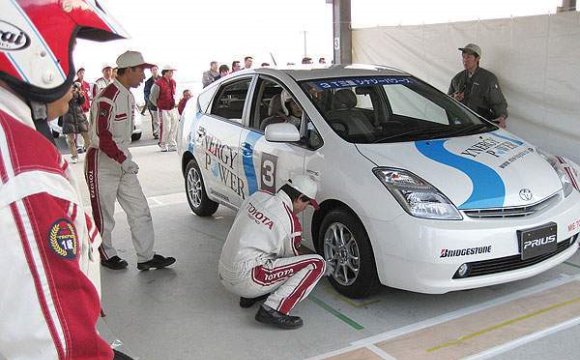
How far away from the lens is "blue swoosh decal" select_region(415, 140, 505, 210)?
3424 millimetres

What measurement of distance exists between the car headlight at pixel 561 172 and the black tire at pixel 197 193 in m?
3.11

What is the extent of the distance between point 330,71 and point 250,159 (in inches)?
38.4

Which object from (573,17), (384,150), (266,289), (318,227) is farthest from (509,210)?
(573,17)

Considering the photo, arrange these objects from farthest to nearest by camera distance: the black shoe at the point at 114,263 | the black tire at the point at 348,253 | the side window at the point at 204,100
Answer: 1. the side window at the point at 204,100
2. the black shoe at the point at 114,263
3. the black tire at the point at 348,253

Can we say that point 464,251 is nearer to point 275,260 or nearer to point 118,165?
point 275,260

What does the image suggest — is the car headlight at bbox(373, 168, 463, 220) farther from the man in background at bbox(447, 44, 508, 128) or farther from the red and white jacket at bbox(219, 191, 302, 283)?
the man in background at bbox(447, 44, 508, 128)

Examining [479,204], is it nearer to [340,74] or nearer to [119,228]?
[340,74]

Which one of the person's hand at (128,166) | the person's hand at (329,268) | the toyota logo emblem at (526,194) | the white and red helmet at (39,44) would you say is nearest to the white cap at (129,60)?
the person's hand at (128,166)

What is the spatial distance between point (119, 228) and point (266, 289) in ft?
9.25

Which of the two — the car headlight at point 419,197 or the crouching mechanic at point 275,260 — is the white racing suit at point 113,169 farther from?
the car headlight at point 419,197

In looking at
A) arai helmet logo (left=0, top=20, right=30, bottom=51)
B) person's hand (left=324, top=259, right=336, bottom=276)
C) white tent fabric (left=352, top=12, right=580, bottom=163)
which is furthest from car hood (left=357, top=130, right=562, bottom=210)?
arai helmet logo (left=0, top=20, right=30, bottom=51)

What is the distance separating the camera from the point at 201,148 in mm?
5480

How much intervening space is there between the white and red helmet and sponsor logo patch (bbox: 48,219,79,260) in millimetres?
242

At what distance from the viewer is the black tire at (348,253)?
361 cm
